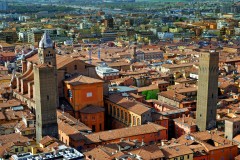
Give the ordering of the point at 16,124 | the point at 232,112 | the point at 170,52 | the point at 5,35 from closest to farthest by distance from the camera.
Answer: the point at 16,124
the point at 232,112
the point at 170,52
the point at 5,35

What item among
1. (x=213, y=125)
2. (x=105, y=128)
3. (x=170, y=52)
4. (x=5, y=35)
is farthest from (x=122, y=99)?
(x=5, y=35)

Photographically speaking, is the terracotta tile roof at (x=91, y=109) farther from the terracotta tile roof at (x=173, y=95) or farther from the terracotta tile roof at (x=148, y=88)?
the terracotta tile roof at (x=148, y=88)

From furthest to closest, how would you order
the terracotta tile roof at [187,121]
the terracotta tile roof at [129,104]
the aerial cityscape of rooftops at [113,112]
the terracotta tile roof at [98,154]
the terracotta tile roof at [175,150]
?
the terracotta tile roof at [129,104] → the terracotta tile roof at [187,121] → the aerial cityscape of rooftops at [113,112] → the terracotta tile roof at [175,150] → the terracotta tile roof at [98,154]

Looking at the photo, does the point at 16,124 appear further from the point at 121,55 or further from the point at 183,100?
the point at 121,55

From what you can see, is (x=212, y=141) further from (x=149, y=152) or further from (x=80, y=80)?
(x=80, y=80)

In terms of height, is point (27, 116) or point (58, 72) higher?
point (58, 72)

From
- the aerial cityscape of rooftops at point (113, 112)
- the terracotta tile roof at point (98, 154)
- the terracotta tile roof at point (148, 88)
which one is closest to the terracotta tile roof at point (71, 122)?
the aerial cityscape of rooftops at point (113, 112)

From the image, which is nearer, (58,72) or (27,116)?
(27,116)

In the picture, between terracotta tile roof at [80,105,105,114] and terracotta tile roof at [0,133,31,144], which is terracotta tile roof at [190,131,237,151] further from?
terracotta tile roof at [0,133,31,144]
